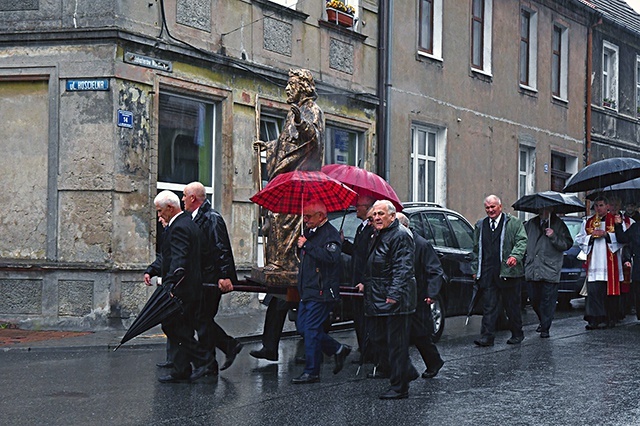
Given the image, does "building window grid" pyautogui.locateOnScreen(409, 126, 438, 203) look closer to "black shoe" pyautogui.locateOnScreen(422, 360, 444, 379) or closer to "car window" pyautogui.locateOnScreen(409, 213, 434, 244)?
"car window" pyautogui.locateOnScreen(409, 213, 434, 244)

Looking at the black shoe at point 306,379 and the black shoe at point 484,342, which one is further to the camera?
the black shoe at point 484,342

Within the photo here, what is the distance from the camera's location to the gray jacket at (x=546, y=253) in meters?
14.1

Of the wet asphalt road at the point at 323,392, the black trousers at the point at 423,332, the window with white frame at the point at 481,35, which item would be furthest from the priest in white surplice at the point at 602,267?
the window with white frame at the point at 481,35

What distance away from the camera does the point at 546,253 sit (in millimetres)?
14156

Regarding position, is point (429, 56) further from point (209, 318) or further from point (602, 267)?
point (209, 318)

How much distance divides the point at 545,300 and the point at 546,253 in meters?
0.63

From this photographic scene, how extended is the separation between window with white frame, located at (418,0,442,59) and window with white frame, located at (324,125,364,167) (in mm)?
3305

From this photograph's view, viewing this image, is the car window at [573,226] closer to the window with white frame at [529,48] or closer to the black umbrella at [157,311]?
the window with white frame at [529,48]

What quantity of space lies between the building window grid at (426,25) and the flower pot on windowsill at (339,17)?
3102mm

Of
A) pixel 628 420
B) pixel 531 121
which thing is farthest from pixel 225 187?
pixel 531 121

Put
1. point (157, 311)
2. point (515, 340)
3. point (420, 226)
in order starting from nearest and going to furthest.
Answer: point (157, 311) < point (515, 340) < point (420, 226)

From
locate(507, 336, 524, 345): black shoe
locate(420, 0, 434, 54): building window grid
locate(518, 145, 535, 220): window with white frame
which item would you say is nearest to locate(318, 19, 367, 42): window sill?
locate(420, 0, 434, 54): building window grid

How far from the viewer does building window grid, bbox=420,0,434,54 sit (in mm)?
22312

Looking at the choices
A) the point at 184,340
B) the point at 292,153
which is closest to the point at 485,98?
the point at 292,153
